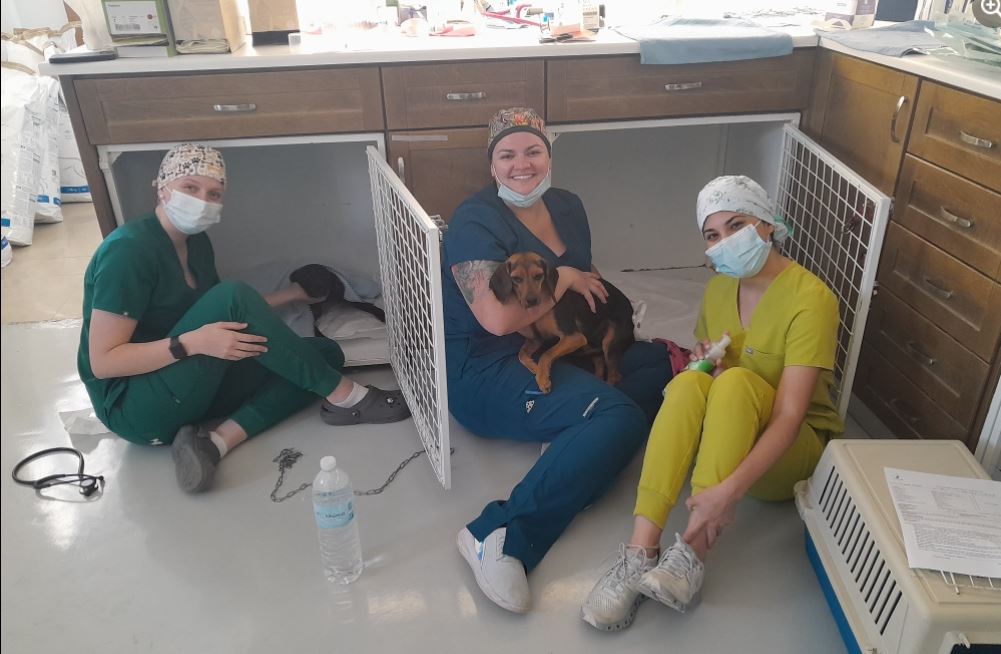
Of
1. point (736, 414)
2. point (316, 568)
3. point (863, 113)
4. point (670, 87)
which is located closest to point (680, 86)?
point (670, 87)

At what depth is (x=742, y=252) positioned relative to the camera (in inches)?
65.1

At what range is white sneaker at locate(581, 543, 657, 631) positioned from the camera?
148cm

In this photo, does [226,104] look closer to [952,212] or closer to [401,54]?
[401,54]

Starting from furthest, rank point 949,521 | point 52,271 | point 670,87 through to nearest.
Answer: point 52,271 → point 670,87 → point 949,521

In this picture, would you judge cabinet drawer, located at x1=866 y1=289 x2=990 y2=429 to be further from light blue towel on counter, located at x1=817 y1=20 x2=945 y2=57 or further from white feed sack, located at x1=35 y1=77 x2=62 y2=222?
white feed sack, located at x1=35 y1=77 x2=62 y2=222

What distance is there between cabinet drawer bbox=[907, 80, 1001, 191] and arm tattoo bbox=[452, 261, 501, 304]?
100 centimetres

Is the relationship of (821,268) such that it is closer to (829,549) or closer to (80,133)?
(829,549)

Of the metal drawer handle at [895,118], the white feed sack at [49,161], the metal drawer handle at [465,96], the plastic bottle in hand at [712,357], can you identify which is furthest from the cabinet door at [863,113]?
the white feed sack at [49,161]

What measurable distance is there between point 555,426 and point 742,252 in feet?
1.86

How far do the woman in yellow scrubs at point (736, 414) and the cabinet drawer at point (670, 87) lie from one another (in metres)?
0.59

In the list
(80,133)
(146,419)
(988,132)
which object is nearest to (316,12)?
(80,133)

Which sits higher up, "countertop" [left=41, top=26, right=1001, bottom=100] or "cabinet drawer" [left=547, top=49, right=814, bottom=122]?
"countertop" [left=41, top=26, right=1001, bottom=100]

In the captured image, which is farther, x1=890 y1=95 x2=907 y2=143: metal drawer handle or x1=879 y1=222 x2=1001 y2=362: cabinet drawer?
x1=890 y1=95 x2=907 y2=143: metal drawer handle

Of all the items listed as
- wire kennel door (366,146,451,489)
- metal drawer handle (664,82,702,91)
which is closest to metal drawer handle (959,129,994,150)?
metal drawer handle (664,82,702,91)
